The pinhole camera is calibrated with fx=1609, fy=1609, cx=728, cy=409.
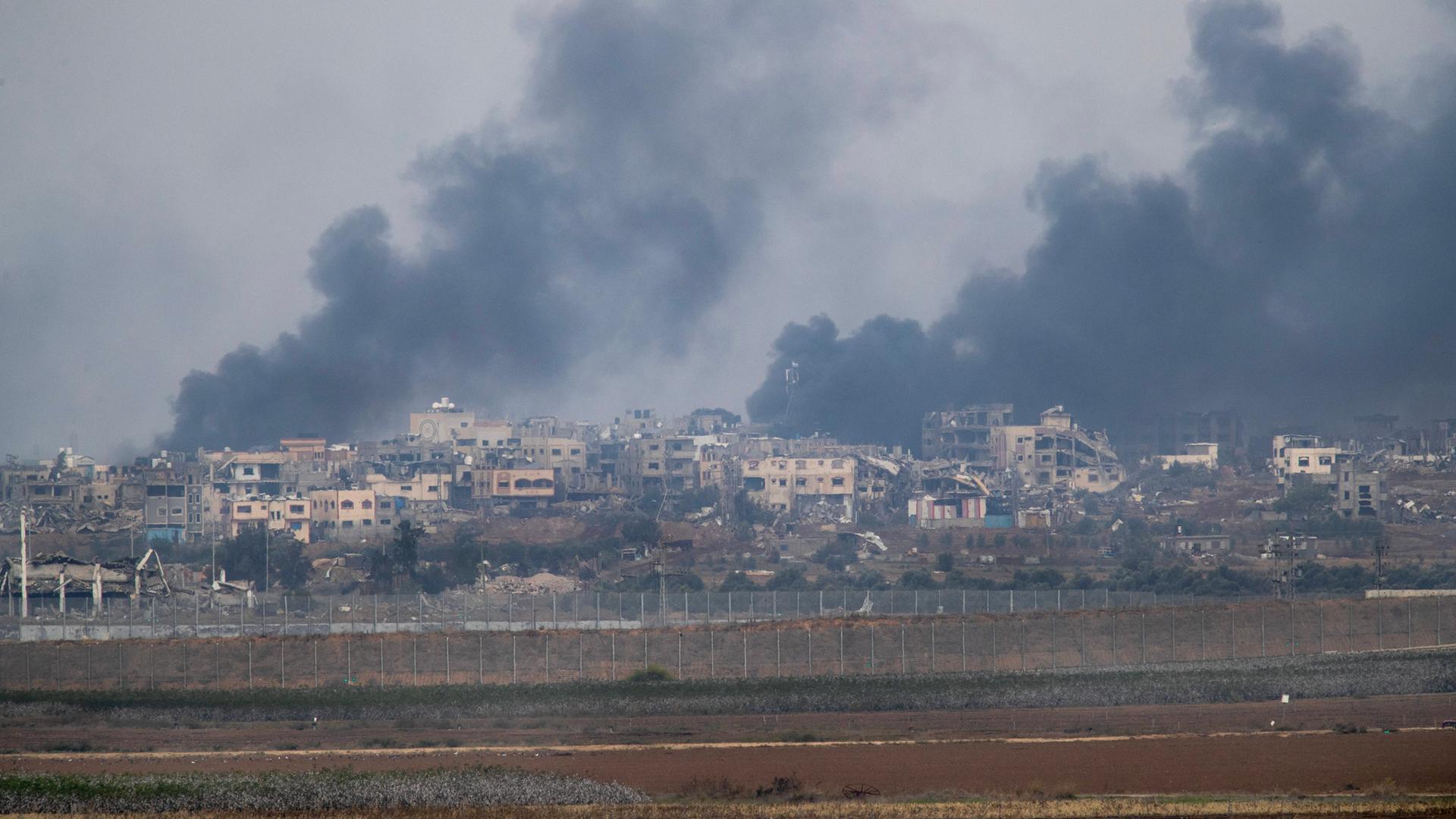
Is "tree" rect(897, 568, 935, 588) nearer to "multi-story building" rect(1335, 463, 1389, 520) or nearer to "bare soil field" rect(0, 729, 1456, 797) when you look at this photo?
"multi-story building" rect(1335, 463, 1389, 520)

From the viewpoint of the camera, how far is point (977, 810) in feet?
84.7

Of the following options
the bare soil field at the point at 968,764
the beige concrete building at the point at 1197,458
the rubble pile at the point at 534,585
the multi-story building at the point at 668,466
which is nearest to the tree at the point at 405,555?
the rubble pile at the point at 534,585

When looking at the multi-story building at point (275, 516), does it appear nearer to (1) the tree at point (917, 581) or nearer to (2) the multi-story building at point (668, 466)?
(2) the multi-story building at point (668, 466)

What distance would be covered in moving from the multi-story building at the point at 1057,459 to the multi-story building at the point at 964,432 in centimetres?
556

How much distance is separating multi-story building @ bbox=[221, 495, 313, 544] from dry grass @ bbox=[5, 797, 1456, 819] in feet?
225

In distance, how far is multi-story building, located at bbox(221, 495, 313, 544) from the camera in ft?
307

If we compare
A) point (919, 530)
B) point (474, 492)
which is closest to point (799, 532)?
point (919, 530)

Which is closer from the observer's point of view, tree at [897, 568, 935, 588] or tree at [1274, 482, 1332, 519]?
tree at [897, 568, 935, 588]

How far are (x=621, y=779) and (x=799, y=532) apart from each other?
221 ft

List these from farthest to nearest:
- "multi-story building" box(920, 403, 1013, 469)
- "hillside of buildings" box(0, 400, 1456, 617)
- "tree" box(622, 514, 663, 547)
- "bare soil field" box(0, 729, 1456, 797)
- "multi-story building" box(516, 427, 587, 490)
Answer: "multi-story building" box(920, 403, 1013, 469)
"multi-story building" box(516, 427, 587, 490)
"tree" box(622, 514, 663, 547)
"hillside of buildings" box(0, 400, 1456, 617)
"bare soil field" box(0, 729, 1456, 797)

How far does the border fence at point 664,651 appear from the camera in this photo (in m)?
42.1

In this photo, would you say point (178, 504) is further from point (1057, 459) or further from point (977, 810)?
point (977, 810)

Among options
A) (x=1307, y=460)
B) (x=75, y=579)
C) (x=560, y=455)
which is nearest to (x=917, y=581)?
(x=75, y=579)

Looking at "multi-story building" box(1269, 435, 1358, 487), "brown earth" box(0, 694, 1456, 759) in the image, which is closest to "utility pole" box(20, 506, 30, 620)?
"brown earth" box(0, 694, 1456, 759)
